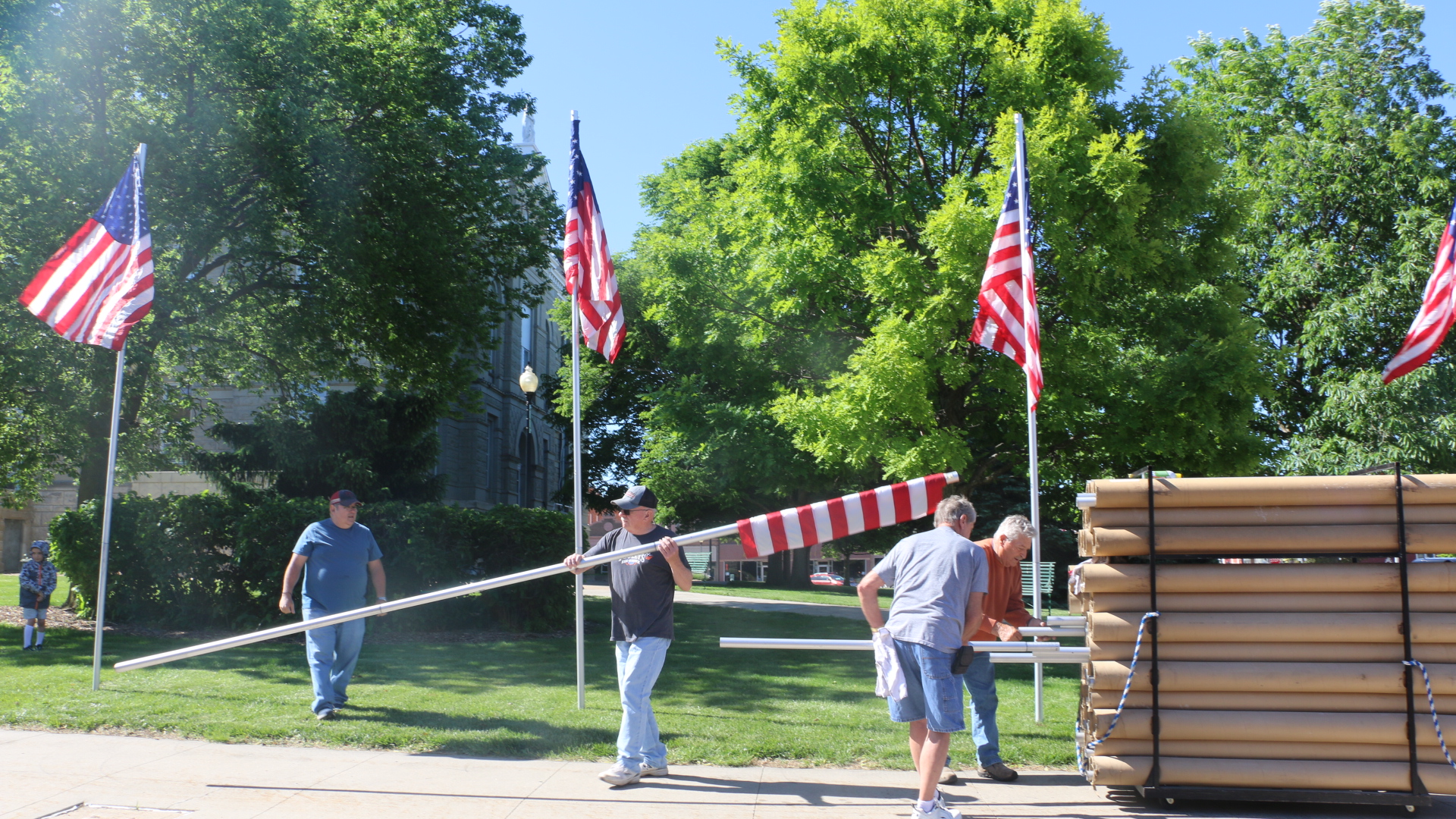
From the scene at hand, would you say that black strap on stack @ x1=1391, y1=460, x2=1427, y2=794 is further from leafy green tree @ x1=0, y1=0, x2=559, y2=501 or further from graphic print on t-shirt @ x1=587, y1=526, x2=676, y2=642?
leafy green tree @ x1=0, y1=0, x2=559, y2=501

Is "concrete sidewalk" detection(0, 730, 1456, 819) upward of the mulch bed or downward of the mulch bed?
upward

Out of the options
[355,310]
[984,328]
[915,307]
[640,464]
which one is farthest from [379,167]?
[640,464]

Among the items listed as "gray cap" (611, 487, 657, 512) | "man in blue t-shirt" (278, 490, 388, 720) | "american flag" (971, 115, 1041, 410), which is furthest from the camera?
"american flag" (971, 115, 1041, 410)

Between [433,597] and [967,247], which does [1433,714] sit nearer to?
[433,597]

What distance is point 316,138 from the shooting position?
1541 cm

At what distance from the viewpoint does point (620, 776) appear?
595cm

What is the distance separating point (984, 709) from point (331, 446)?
64.3 ft

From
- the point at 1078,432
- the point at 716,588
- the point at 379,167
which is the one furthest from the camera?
the point at 716,588

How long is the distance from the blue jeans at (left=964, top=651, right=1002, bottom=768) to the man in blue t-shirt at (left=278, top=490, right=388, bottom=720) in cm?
450

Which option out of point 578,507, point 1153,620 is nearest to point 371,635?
point 578,507

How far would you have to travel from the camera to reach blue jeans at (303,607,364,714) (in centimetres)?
774

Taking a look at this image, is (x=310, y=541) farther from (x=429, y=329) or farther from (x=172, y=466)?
(x=172, y=466)

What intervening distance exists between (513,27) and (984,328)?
1374 cm

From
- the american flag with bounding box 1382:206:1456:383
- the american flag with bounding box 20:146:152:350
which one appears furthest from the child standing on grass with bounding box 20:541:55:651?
the american flag with bounding box 1382:206:1456:383
